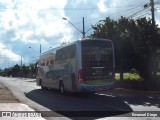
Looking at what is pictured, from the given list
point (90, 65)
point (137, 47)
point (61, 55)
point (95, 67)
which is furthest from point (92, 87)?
point (137, 47)

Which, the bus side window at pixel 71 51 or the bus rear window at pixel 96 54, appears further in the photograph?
the bus side window at pixel 71 51

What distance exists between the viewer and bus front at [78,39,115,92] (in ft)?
65.3

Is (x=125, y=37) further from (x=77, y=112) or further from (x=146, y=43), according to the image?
(x=77, y=112)

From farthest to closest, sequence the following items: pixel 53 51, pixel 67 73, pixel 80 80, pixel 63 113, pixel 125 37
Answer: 1. pixel 125 37
2. pixel 53 51
3. pixel 67 73
4. pixel 80 80
5. pixel 63 113

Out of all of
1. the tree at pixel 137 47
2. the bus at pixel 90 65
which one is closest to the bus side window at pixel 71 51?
the bus at pixel 90 65

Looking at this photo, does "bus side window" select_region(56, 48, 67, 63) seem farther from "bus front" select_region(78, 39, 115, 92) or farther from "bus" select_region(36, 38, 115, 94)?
"bus front" select_region(78, 39, 115, 92)

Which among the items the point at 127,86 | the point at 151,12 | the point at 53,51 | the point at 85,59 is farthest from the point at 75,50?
the point at 151,12

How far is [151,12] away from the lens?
2800 centimetres

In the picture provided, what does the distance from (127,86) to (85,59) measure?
7.74 m

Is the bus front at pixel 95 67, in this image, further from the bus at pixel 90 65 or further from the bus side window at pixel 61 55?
the bus side window at pixel 61 55

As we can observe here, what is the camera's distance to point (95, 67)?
19.9 meters

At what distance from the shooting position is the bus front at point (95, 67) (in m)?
19.9

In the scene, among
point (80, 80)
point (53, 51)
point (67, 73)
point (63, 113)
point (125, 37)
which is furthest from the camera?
point (125, 37)

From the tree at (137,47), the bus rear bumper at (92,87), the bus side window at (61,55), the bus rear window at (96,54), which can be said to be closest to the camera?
the bus rear bumper at (92,87)
